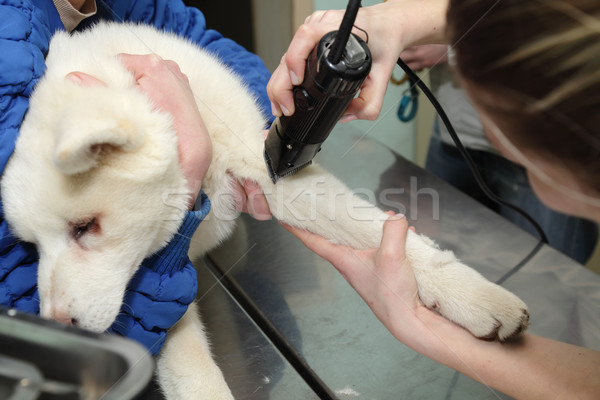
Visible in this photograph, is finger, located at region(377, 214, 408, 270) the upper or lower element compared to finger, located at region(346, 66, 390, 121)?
lower

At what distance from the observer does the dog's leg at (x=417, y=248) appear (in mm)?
872

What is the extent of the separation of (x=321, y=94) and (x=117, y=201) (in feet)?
1.35

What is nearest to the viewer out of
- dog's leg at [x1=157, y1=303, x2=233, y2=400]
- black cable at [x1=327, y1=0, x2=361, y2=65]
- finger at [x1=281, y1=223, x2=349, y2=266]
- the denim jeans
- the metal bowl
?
the metal bowl

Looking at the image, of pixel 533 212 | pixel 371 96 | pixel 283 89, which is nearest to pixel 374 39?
pixel 371 96

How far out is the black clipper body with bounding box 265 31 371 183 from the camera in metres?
0.70

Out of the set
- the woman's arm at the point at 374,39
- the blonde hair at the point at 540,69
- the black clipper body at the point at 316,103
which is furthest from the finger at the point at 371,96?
the blonde hair at the point at 540,69

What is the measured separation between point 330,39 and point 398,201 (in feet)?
2.64

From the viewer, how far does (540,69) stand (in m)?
0.48

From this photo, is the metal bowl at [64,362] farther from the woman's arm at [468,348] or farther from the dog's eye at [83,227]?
the woman's arm at [468,348]

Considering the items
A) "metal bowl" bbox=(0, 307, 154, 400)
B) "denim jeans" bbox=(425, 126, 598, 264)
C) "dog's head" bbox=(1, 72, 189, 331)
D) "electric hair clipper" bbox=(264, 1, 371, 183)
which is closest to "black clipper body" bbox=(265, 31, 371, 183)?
"electric hair clipper" bbox=(264, 1, 371, 183)

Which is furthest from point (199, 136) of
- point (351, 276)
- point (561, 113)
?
point (561, 113)

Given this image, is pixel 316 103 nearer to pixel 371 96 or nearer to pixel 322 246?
pixel 371 96

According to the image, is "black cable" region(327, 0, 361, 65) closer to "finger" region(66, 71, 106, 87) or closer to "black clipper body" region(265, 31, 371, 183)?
"black clipper body" region(265, 31, 371, 183)

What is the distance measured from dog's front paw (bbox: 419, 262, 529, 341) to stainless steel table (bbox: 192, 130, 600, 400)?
15 centimetres
